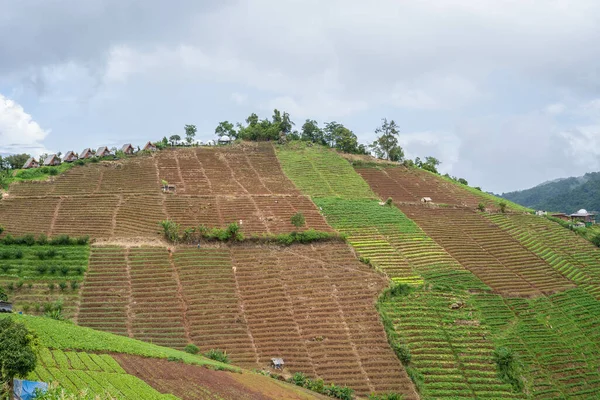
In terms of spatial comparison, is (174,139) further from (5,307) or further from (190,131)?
(5,307)

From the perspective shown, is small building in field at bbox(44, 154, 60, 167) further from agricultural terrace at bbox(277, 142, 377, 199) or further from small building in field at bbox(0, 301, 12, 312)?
small building in field at bbox(0, 301, 12, 312)

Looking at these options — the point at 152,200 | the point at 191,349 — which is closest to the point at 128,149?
the point at 152,200

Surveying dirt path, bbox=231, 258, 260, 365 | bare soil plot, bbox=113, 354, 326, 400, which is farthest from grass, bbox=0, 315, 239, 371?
dirt path, bbox=231, 258, 260, 365

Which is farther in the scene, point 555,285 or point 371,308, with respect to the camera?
point 555,285

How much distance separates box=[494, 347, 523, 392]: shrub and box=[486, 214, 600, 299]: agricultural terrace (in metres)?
17.5

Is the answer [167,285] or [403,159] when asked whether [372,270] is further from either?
[403,159]

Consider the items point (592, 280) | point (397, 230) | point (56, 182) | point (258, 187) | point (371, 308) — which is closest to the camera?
point (371, 308)

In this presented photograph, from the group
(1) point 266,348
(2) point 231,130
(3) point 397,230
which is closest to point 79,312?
(1) point 266,348

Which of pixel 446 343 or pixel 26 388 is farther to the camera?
pixel 446 343

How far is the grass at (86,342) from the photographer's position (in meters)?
29.8

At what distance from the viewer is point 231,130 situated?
319 ft

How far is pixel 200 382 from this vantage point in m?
28.9

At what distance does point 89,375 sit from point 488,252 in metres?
45.1

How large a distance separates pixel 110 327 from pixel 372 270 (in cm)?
2451
